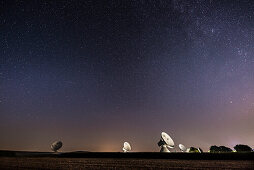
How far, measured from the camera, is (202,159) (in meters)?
3.53

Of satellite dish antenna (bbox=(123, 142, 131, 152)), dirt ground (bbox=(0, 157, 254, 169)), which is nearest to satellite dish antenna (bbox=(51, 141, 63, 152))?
satellite dish antenna (bbox=(123, 142, 131, 152))

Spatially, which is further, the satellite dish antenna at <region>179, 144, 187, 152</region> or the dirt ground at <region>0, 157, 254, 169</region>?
the satellite dish antenna at <region>179, 144, 187, 152</region>

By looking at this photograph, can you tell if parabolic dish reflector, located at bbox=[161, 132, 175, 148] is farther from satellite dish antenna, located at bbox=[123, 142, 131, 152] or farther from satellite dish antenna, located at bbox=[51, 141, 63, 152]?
satellite dish antenna, located at bbox=[51, 141, 63, 152]

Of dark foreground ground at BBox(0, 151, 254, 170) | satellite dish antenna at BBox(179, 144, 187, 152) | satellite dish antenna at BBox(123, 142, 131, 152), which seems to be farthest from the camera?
satellite dish antenna at BBox(123, 142, 131, 152)

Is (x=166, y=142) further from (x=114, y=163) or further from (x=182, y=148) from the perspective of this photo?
(x=114, y=163)

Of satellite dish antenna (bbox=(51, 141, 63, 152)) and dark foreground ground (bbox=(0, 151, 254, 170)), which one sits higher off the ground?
satellite dish antenna (bbox=(51, 141, 63, 152))

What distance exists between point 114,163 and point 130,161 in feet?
1.21

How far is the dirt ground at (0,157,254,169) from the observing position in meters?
3.36

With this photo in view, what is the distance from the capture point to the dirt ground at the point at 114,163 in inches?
132

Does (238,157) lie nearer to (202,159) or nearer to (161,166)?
(202,159)

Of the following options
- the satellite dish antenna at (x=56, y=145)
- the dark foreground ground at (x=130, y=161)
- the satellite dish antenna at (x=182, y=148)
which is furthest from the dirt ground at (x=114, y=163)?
the satellite dish antenna at (x=182, y=148)

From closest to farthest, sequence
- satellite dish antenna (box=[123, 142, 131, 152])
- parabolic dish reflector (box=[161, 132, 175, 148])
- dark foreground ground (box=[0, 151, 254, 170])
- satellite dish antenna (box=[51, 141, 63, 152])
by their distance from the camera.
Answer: dark foreground ground (box=[0, 151, 254, 170]), satellite dish antenna (box=[51, 141, 63, 152]), parabolic dish reflector (box=[161, 132, 175, 148]), satellite dish antenna (box=[123, 142, 131, 152])

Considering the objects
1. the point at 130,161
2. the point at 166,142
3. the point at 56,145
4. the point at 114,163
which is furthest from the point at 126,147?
the point at 130,161

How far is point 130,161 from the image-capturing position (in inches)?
157
